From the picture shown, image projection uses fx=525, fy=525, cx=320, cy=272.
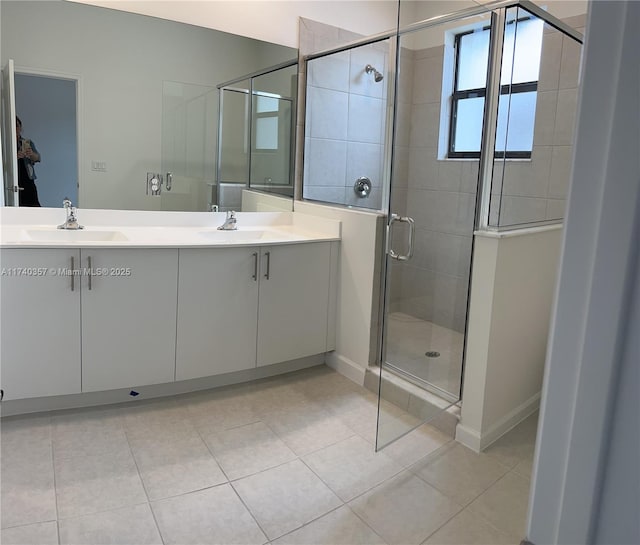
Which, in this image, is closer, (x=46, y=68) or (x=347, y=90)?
(x=46, y=68)

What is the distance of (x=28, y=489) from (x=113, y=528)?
1.36ft

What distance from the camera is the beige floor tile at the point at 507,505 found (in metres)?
1.85

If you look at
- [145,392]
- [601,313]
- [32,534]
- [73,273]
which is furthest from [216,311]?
[601,313]

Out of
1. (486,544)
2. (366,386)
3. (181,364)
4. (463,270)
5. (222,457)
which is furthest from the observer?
(366,386)

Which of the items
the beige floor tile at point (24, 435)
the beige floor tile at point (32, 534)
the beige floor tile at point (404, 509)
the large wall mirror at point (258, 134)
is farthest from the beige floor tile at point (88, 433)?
Answer: the large wall mirror at point (258, 134)

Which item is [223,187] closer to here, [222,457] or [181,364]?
[181,364]

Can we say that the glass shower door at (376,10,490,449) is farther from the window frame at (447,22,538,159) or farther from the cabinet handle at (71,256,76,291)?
the cabinet handle at (71,256,76,291)

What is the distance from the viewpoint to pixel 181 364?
265 cm

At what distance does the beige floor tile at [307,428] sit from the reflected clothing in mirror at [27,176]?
5.28 ft

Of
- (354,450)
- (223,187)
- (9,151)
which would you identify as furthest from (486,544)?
(9,151)

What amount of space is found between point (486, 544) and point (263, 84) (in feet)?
8.80

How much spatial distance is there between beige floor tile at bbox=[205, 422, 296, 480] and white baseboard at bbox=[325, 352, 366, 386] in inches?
28.9

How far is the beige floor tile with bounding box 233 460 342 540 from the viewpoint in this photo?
1824mm

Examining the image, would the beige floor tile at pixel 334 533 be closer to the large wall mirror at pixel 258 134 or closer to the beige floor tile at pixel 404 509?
the beige floor tile at pixel 404 509
